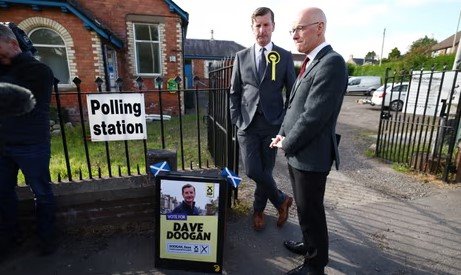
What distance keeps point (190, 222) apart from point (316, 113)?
1.35 m

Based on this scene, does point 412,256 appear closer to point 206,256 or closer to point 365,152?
point 206,256

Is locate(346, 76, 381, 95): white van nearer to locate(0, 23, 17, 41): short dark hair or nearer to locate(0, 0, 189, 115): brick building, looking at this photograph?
locate(0, 0, 189, 115): brick building

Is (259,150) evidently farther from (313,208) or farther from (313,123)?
(313,123)

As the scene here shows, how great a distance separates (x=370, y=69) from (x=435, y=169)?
30.1m

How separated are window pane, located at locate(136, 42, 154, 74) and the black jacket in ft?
31.9

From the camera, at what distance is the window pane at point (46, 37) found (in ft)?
30.0

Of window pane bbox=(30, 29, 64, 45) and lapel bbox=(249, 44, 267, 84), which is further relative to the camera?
window pane bbox=(30, 29, 64, 45)

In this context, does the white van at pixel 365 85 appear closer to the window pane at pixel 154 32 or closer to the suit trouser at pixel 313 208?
the window pane at pixel 154 32

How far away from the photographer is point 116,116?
8.80 feet

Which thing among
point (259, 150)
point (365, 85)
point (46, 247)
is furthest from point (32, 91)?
point (365, 85)

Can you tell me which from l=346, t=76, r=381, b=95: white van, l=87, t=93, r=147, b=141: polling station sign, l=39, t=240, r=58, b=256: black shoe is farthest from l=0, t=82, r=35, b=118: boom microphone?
l=346, t=76, r=381, b=95: white van

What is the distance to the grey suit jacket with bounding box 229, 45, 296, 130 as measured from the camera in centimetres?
263

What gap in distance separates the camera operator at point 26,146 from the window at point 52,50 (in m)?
8.37

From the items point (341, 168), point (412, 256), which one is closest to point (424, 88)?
point (341, 168)
